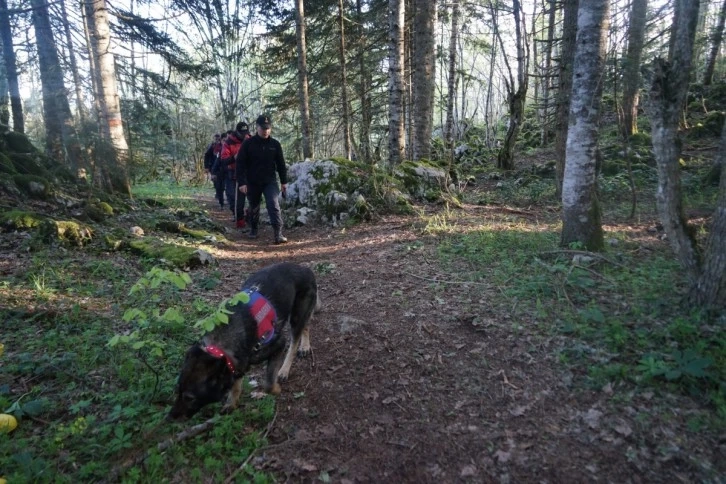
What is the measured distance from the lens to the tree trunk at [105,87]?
9.25 meters

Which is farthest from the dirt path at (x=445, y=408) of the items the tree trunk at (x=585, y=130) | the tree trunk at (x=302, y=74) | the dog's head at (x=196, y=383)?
the tree trunk at (x=302, y=74)

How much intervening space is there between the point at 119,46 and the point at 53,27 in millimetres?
2899

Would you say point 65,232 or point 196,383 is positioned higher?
point 65,232

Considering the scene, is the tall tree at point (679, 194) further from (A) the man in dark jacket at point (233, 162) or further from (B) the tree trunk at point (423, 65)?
(A) the man in dark jacket at point (233, 162)

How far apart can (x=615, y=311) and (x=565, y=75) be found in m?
6.72

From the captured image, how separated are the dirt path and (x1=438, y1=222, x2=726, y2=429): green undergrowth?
0.25 metres

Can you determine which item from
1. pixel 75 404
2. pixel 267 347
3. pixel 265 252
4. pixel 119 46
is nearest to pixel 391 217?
pixel 265 252

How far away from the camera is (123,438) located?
2.87m

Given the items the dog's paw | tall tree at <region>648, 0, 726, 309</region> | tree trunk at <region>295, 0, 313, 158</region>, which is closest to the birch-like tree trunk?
tree trunk at <region>295, 0, 313, 158</region>

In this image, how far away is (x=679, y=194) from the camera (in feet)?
13.1

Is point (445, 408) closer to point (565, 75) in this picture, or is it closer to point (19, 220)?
point (19, 220)

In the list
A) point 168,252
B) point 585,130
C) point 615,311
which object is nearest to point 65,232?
point 168,252

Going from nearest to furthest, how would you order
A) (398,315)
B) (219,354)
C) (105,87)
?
(219,354) < (398,315) < (105,87)

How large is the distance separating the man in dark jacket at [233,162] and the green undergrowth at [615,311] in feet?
21.3
